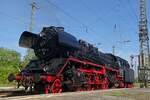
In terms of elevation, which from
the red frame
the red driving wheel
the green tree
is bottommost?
the red driving wheel

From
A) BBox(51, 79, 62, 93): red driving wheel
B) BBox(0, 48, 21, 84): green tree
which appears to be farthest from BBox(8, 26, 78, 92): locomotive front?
BBox(0, 48, 21, 84): green tree

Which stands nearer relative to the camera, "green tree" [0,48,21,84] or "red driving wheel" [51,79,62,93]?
"red driving wheel" [51,79,62,93]

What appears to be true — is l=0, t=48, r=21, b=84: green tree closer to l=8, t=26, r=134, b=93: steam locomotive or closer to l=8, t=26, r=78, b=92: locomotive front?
l=8, t=26, r=134, b=93: steam locomotive

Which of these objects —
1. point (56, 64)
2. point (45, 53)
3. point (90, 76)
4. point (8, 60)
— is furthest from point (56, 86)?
point (8, 60)

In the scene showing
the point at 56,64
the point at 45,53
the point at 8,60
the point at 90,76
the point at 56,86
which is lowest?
the point at 56,86

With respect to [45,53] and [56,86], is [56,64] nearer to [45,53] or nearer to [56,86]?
[45,53]

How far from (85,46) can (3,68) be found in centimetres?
4512

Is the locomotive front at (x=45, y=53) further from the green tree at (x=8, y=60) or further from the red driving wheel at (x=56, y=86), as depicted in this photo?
the green tree at (x=8, y=60)

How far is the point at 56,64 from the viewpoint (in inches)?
797

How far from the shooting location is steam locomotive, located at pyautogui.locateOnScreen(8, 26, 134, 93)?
19545 mm

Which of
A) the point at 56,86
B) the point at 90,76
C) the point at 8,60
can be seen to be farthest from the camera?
the point at 8,60

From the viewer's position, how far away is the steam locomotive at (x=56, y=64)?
1955cm

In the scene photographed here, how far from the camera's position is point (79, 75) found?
22.0 meters

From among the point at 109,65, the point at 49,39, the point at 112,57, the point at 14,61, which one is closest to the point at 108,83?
the point at 109,65
